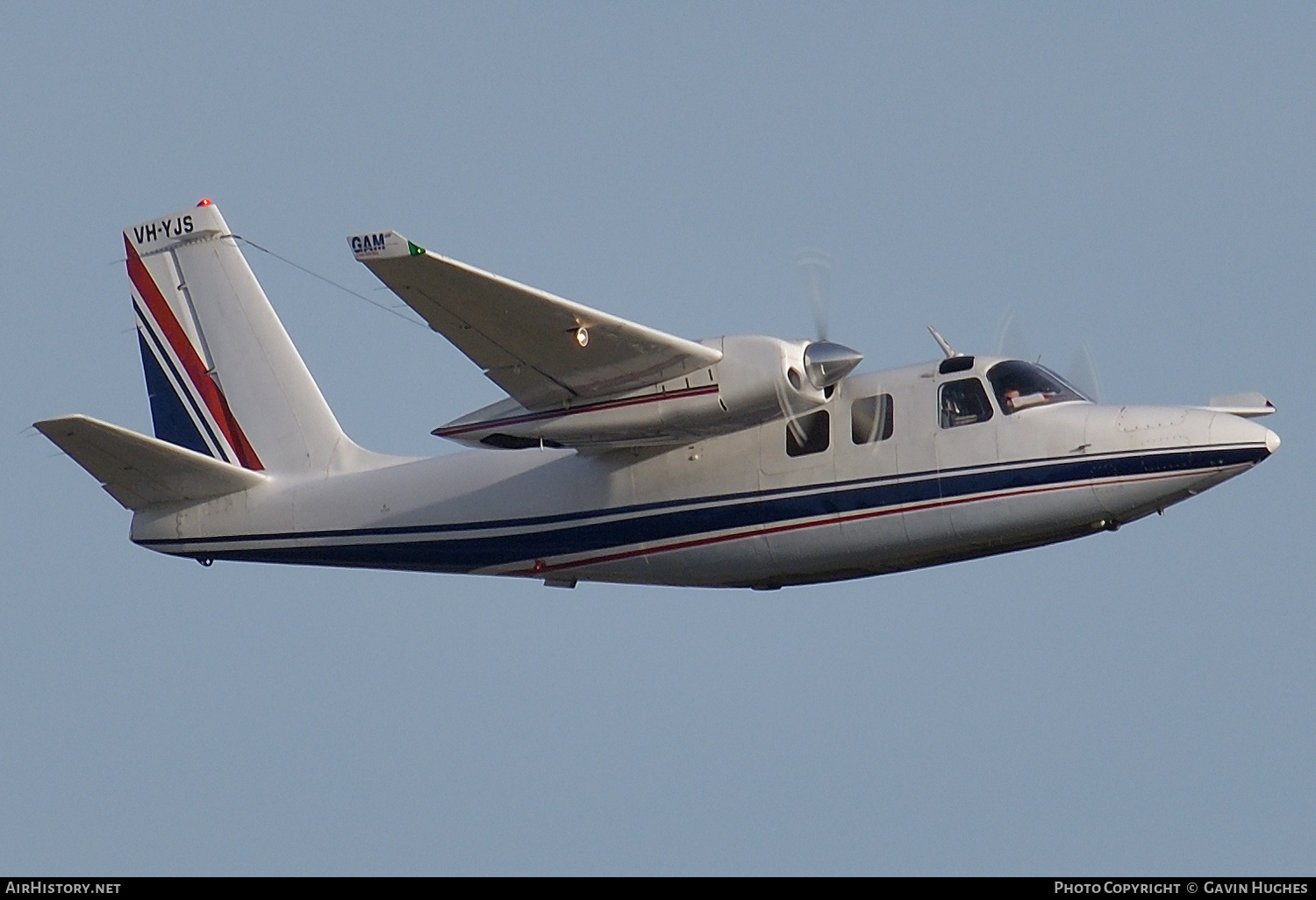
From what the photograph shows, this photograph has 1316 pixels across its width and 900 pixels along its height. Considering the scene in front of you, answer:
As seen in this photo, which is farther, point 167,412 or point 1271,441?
point 167,412

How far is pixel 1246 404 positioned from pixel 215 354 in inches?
542

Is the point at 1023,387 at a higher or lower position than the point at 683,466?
higher

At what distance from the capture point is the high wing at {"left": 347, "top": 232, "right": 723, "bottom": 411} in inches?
740

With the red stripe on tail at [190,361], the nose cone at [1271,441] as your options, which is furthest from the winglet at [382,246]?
the nose cone at [1271,441]

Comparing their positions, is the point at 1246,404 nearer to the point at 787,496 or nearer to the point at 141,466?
the point at 787,496

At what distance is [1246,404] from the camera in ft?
70.5

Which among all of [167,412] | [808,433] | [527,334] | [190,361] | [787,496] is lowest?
[787,496]

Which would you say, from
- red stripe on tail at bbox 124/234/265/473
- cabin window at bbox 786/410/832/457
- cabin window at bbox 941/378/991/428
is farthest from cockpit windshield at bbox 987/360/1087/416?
red stripe on tail at bbox 124/234/265/473

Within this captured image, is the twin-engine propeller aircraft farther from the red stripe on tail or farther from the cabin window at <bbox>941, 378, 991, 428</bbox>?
the red stripe on tail

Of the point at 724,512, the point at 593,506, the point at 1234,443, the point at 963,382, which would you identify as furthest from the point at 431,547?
the point at 1234,443

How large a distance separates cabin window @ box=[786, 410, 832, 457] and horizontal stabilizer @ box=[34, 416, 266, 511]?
7392 millimetres

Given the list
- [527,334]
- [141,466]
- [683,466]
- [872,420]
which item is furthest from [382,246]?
[141,466]

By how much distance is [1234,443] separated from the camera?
65.4ft

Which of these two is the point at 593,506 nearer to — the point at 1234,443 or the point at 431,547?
the point at 431,547
